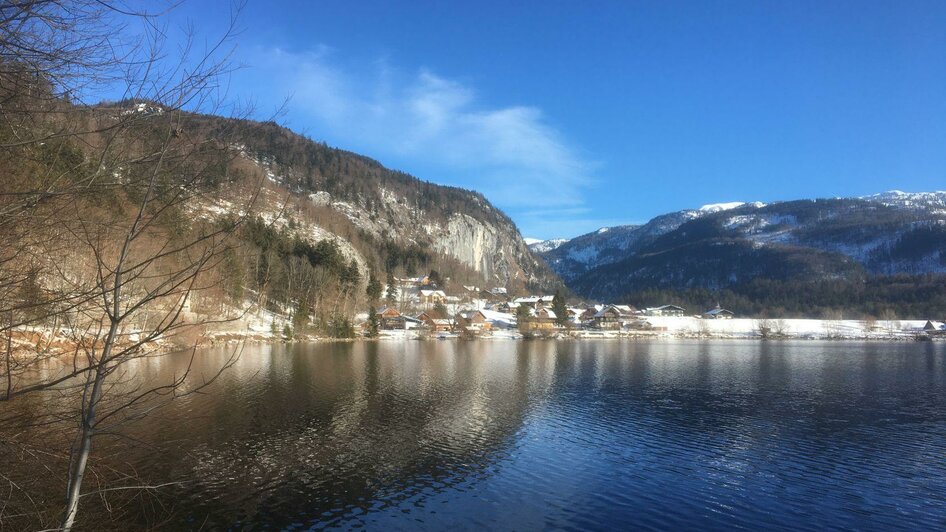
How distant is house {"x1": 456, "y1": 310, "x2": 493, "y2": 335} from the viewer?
88956 mm

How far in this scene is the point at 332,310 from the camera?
7088cm

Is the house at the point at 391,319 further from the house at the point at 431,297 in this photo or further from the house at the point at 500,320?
the house at the point at 500,320

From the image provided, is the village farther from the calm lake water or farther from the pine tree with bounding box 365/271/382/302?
the calm lake water

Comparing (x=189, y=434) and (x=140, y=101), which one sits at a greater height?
(x=140, y=101)

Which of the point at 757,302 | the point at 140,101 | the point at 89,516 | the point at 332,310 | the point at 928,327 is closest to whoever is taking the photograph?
the point at 140,101

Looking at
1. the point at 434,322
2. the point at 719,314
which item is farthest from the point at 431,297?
the point at 719,314

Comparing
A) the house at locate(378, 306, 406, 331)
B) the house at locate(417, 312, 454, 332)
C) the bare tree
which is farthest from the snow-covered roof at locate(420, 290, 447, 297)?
the bare tree

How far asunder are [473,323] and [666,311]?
260 feet

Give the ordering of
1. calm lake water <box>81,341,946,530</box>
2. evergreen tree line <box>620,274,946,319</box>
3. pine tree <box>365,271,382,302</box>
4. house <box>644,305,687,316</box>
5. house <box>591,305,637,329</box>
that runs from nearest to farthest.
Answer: calm lake water <box>81,341,946,530</box> → pine tree <box>365,271,382,302</box> → house <box>591,305,637,329</box> → evergreen tree line <box>620,274,946,319</box> → house <box>644,305,687,316</box>

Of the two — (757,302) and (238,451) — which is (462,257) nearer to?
(757,302)

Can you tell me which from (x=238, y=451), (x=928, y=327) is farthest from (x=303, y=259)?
(x=928, y=327)

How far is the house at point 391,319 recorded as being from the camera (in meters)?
86.1

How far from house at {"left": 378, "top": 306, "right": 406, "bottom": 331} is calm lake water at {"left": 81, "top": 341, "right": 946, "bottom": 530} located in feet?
178

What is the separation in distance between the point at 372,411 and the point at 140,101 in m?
20.2
